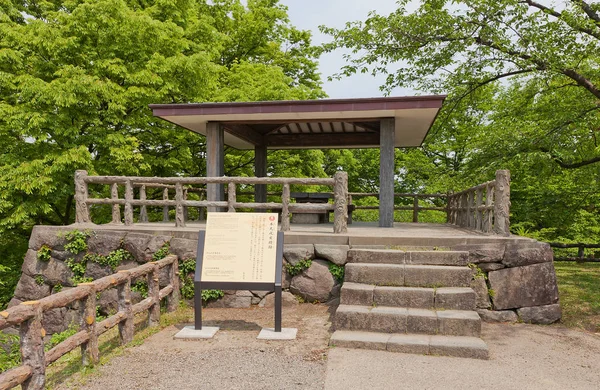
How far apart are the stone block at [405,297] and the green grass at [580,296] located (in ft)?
7.99

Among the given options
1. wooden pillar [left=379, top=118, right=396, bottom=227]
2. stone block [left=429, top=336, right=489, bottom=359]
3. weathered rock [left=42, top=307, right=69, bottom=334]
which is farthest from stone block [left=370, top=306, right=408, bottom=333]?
weathered rock [left=42, top=307, right=69, bottom=334]

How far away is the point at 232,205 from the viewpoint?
6980 millimetres

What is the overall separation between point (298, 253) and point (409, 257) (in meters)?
1.78

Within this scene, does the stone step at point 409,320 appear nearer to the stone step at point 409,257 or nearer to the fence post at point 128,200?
the stone step at point 409,257

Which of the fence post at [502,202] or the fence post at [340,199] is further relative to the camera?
the fence post at [340,199]

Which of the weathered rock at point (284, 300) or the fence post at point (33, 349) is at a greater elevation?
the fence post at point (33, 349)

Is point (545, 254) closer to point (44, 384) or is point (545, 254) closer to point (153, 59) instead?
point (44, 384)

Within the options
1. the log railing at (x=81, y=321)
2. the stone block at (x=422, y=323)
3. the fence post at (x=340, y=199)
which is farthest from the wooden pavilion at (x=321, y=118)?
the stone block at (x=422, y=323)

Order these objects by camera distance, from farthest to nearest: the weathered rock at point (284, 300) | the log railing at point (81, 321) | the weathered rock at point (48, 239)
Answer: the weathered rock at point (48, 239) → the weathered rock at point (284, 300) → the log railing at point (81, 321)

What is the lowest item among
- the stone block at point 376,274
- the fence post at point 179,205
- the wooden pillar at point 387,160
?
the stone block at point 376,274

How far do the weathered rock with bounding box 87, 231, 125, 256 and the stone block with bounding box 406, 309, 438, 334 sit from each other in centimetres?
510

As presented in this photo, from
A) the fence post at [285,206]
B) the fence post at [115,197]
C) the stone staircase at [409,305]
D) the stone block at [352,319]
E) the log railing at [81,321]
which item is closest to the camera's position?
the log railing at [81,321]

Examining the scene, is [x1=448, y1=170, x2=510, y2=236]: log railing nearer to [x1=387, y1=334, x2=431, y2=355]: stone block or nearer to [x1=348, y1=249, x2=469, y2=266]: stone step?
[x1=348, y1=249, x2=469, y2=266]: stone step

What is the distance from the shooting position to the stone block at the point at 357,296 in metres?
5.35
